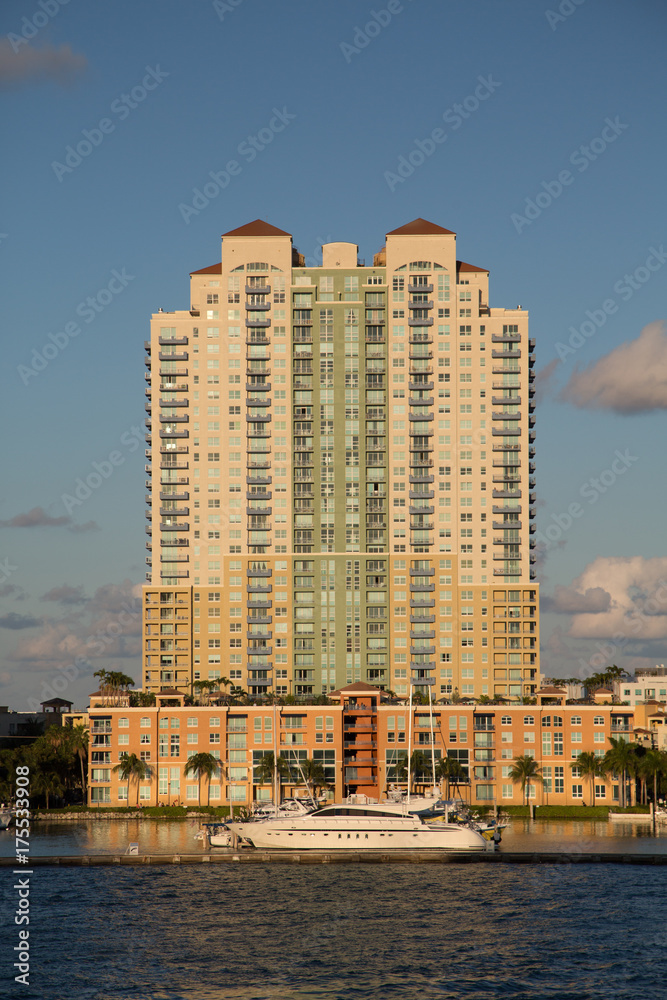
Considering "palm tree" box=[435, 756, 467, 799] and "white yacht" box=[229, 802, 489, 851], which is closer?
"white yacht" box=[229, 802, 489, 851]

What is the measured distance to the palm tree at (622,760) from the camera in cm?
18888

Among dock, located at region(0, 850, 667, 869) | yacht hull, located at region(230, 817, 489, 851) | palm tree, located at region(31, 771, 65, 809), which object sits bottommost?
palm tree, located at region(31, 771, 65, 809)

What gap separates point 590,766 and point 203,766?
61.9 m

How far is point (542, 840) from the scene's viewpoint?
5930 inches

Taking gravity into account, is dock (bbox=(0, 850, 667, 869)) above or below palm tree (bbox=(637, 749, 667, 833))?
below

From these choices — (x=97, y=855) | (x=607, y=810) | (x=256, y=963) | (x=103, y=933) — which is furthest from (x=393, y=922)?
(x=607, y=810)

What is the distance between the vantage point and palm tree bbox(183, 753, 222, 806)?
193 meters

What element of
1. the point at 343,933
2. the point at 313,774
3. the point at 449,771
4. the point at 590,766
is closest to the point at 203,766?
the point at 313,774

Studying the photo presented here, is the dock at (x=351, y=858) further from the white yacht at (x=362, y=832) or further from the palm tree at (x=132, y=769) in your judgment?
the palm tree at (x=132, y=769)

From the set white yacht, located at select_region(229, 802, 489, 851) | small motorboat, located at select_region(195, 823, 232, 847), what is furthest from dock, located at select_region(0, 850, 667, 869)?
small motorboat, located at select_region(195, 823, 232, 847)

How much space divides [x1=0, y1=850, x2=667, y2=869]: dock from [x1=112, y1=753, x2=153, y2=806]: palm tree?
209 ft

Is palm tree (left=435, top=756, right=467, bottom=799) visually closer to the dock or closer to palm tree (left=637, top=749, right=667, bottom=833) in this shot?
palm tree (left=637, top=749, right=667, bottom=833)

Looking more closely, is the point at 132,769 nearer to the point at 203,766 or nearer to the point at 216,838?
the point at 203,766

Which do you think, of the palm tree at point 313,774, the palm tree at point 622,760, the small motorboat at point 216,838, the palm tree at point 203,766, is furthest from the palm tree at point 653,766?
the small motorboat at point 216,838
